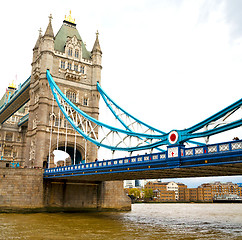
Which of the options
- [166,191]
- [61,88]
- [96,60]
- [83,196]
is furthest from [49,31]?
[166,191]

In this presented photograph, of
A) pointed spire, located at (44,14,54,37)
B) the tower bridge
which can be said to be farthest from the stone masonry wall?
pointed spire, located at (44,14,54,37)

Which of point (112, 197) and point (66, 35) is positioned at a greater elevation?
point (66, 35)

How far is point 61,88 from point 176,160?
27859mm

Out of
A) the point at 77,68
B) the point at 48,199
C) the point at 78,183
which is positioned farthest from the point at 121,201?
the point at 77,68

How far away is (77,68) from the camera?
46875 millimetres

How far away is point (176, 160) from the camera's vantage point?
20422 mm

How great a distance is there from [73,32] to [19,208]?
28431 millimetres

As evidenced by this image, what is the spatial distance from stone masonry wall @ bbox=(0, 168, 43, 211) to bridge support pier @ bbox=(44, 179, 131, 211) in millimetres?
1132

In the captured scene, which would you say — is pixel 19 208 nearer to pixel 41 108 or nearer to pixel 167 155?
pixel 41 108

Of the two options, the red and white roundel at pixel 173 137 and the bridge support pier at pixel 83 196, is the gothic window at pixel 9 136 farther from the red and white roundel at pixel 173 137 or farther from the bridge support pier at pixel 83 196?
the red and white roundel at pixel 173 137

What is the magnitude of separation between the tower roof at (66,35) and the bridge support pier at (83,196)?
1972 cm

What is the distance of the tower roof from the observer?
46.7 meters

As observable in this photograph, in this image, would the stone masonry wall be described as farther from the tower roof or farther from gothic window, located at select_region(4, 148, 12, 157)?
gothic window, located at select_region(4, 148, 12, 157)

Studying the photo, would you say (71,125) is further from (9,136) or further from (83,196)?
(9,136)
